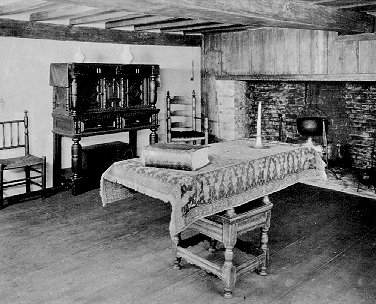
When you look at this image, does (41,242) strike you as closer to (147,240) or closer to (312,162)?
(147,240)

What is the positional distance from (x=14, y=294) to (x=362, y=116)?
18.2 feet

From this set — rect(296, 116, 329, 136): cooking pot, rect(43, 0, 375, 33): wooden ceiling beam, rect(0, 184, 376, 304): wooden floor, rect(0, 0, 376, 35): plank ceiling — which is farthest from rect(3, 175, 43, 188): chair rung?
rect(296, 116, 329, 136): cooking pot

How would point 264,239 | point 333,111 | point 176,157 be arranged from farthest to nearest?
point 333,111 < point 264,239 < point 176,157

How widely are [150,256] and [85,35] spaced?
3847 mm

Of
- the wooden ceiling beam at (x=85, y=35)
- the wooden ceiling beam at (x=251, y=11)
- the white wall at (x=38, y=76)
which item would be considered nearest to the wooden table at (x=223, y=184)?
the wooden ceiling beam at (x=251, y=11)

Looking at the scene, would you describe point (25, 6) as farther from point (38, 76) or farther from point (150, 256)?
point (150, 256)

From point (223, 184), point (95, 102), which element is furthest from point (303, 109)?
point (223, 184)

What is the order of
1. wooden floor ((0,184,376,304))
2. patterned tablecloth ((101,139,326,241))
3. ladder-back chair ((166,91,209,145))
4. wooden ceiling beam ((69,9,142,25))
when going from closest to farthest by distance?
patterned tablecloth ((101,139,326,241))
wooden floor ((0,184,376,304))
wooden ceiling beam ((69,9,142,25))
ladder-back chair ((166,91,209,145))

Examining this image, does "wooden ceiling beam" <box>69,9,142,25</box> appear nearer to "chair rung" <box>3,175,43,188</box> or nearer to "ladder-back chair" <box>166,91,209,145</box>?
"ladder-back chair" <box>166,91,209,145</box>

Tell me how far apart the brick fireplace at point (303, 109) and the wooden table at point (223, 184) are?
327 cm

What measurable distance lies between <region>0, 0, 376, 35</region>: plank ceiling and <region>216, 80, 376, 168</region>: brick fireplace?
1707 millimetres

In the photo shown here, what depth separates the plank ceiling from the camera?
2.97 m

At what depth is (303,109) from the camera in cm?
727

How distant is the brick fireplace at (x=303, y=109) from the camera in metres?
6.61
